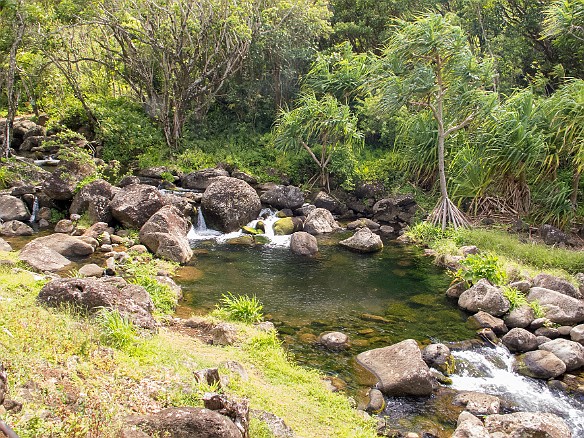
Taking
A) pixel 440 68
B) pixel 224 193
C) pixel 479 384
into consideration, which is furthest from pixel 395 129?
pixel 479 384

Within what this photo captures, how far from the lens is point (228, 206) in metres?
19.9

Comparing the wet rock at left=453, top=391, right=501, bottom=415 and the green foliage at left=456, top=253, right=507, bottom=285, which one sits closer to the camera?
the wet rock at left=453, top=391, right=501, bottom=415

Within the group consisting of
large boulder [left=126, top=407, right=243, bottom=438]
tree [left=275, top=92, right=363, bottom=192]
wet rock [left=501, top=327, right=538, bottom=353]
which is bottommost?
wet rock [left=501, top=327, right=538, bottom=353]

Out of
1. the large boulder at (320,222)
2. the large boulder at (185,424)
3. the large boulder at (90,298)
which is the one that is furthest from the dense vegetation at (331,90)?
the large boulder at (185,424)

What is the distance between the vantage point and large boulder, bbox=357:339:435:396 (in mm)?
9203

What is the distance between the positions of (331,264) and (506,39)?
16963mm

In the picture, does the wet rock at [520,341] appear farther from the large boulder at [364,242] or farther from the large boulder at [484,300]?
the large boulder at [364,242]

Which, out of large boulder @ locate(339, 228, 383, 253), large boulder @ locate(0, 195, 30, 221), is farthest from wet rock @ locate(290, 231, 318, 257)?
large boulder @ locate(0, 195, 30, 221)

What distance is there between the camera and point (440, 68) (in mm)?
19797

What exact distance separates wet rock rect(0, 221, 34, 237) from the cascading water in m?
13.8

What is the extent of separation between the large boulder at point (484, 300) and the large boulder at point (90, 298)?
24.9 feet

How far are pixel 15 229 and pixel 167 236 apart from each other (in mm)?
5418

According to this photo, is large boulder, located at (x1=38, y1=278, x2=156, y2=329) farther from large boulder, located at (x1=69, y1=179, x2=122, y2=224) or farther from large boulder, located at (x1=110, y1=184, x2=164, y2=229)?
large boulder, located at (x1=69, y1=179, x2=122, y2=224)

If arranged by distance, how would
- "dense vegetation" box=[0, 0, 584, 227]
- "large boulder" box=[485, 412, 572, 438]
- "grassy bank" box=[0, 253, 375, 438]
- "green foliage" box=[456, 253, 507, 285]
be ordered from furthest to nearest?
"dense vegetation" box=[0, 0, 584, 227], "green foliage" box=[456, 253, 507, 285], "large boulder" box=[485, 412, 572, 438], "grassy bank" box=[0, 253, 375, 438]
